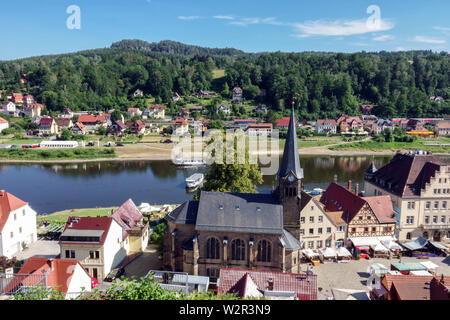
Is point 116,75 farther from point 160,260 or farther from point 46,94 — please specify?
point 160,260

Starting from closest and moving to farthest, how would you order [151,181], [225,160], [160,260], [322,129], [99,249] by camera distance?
1. [99,249]
2. [160,260]
3. [225,160]
4. [151,181]
5. [322,129]

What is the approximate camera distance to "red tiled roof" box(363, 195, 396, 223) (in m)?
36.9

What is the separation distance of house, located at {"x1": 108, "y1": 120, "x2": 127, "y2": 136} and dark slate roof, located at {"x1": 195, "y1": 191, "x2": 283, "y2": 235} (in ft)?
304

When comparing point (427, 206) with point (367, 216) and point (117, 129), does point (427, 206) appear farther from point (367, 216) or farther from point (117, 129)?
point (117, 129)

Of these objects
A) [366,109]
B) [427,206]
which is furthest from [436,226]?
[366,109]

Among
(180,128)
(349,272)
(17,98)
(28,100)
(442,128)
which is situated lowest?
(349,272)

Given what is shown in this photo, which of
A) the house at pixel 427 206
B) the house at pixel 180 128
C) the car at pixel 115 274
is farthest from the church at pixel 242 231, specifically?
the house at pixel 180 128

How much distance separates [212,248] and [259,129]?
291ft

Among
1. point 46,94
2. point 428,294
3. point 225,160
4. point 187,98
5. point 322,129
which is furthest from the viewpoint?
point 187,98

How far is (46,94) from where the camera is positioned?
14275cm

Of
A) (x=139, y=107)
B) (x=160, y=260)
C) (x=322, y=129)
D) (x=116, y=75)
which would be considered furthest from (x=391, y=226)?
(x=116, y=75)

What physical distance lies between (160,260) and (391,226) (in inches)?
904

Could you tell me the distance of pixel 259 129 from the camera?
115250 millimetres

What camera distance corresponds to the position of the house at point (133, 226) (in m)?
34.2
